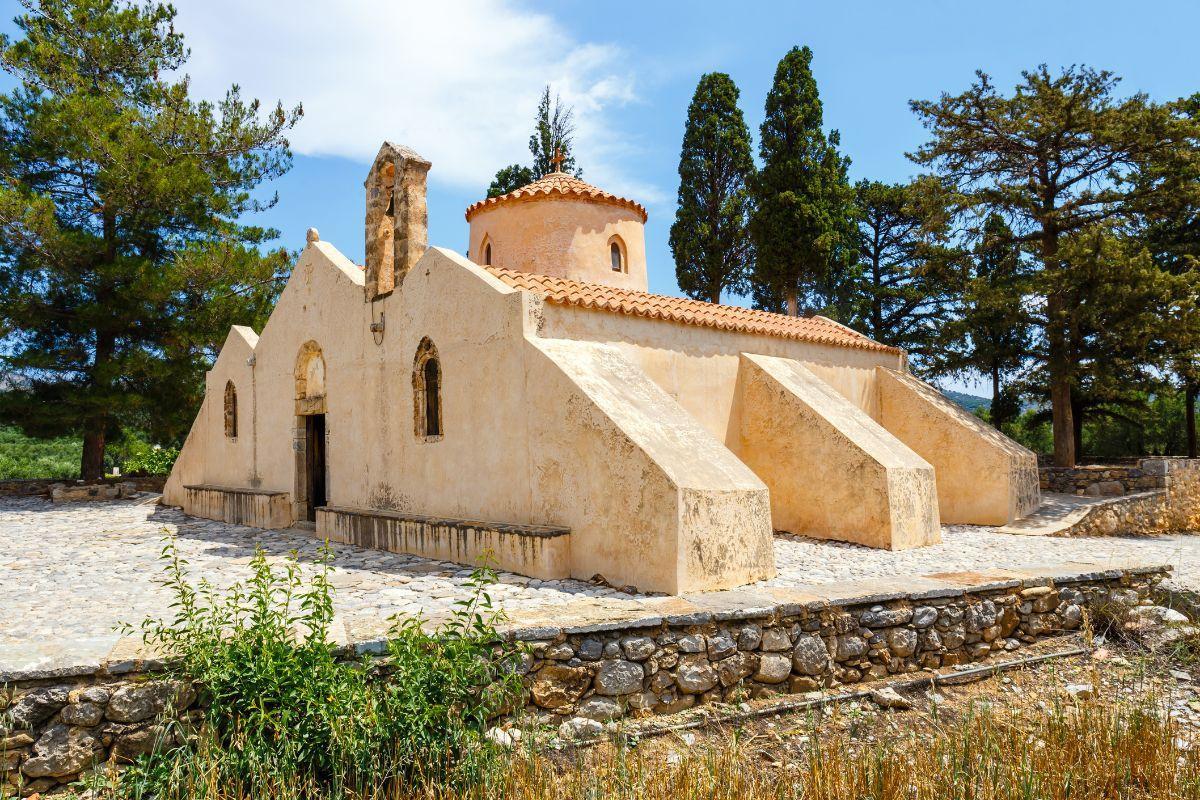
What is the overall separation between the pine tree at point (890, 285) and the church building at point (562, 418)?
11.8 metres

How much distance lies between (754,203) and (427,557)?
1481 cm

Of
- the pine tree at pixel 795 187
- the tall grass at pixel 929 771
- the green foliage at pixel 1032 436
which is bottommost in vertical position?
the tall grass at pixel 929 771

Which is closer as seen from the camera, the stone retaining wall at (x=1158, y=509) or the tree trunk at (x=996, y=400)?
the stone retaining wall at (x=1158, y=509)

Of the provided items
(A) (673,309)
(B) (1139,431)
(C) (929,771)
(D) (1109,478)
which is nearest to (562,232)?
(A) (673,309)

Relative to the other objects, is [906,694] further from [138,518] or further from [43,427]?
[43,427]

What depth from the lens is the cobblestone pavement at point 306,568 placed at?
592 centimetres

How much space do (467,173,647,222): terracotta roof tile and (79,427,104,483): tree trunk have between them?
11.6 metres

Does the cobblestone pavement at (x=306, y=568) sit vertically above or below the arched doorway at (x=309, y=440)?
below

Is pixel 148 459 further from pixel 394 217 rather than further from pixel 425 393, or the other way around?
pixel 425 393

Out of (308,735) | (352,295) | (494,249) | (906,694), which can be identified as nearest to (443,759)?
(308,735)

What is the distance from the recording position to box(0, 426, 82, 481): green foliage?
106ft

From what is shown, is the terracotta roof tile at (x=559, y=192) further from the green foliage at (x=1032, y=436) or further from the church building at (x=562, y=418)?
the green foliage at (x=1032, y=436)

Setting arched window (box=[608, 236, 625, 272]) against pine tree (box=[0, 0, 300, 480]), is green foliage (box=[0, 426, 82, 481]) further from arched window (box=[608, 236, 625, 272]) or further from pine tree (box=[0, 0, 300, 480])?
arched window (box=[608, 236, 625, 272])

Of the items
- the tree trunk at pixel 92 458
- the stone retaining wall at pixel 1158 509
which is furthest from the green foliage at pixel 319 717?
the tree trunk at pixel 92 458
